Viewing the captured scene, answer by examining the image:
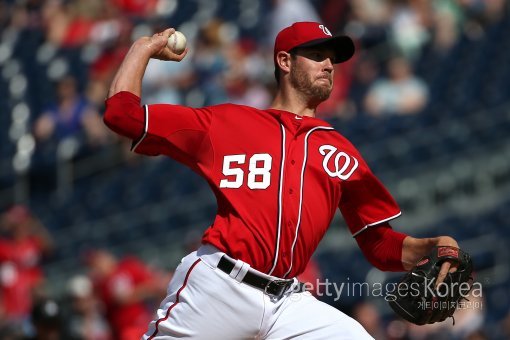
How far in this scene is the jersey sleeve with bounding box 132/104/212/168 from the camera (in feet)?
13.6

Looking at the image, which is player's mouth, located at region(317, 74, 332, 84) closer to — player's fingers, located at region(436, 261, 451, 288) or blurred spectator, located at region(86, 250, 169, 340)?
player's fingers, located at region(436, 261, 451, 288)

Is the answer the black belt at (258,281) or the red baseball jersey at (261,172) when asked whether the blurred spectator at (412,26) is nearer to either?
the red baseball jersey at (261,172)

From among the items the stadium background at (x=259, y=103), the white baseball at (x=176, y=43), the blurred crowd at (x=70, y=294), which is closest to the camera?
the white baseball at (x=176, y=43)

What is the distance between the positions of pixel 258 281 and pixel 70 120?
351 inches

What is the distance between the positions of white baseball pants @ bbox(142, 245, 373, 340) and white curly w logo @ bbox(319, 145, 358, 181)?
527 mm

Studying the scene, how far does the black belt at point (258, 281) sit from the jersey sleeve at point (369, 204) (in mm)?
548

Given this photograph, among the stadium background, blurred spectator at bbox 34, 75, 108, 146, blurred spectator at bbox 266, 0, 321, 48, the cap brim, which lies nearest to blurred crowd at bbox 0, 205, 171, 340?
the stadium background

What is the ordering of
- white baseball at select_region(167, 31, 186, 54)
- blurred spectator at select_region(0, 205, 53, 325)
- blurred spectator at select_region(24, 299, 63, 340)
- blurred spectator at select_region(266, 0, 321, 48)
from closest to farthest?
white baseball at select_region(167, 31, 186, 54), blurred spectator at select_region(24, 299, 63, 340), blurred spectator at select_region(0, 205, 53, 325), blurred spectator at select_region(266, 0, 321, 48)

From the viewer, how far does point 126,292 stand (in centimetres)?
793

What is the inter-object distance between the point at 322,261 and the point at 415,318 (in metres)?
5.00

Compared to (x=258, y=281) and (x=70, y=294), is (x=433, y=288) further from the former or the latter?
(x=70, y=294)

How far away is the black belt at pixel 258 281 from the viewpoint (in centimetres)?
415

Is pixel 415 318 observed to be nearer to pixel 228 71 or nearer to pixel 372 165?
pixel 372 165

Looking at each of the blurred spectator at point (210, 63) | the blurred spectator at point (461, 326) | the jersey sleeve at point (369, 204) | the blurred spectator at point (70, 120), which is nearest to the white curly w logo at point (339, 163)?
the jersey sleeve at point (369, 204)
